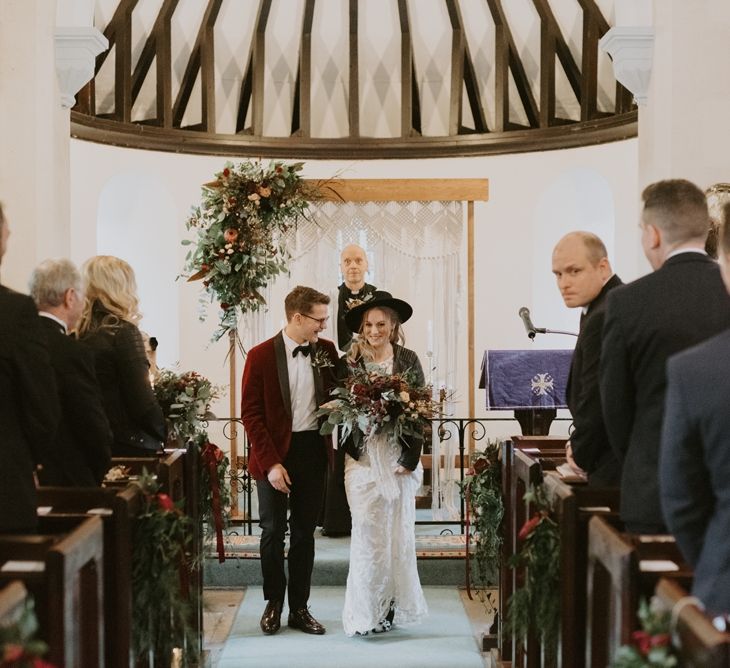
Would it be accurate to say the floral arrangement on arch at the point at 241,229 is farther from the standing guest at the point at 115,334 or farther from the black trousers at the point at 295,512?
the standing guest at the point at 115,334

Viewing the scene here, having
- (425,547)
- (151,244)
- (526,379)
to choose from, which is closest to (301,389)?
(425,547)

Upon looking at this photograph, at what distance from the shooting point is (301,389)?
562 centimetres

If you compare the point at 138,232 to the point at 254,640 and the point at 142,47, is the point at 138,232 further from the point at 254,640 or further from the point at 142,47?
the point at 254,640

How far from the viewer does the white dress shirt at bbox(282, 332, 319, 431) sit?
220 inches

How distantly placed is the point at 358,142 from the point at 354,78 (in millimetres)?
665

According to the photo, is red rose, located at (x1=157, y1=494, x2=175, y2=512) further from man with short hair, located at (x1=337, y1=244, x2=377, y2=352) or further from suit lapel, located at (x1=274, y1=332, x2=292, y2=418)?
man with short hair, located at (x1=337, y1=244, x2=377, y2=352)

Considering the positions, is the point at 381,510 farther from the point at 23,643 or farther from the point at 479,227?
the point at 479,227

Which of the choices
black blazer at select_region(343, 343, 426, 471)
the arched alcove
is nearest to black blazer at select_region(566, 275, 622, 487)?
black blazer at select_region(343, 343, 426, 471)

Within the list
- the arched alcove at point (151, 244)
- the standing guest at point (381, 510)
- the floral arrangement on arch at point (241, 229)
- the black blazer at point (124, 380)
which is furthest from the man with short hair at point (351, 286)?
the arched alcove at point (151, 244)

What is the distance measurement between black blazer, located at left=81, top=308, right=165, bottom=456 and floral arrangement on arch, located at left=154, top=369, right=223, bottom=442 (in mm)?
970

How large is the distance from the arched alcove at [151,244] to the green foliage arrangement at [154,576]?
289 inches

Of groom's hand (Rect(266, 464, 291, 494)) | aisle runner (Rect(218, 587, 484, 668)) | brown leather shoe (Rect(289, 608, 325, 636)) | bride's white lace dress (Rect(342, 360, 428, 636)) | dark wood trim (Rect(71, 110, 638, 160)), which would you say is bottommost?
aisle runner (Rect(218, 587, 484, 668))

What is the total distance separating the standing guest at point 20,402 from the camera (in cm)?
304

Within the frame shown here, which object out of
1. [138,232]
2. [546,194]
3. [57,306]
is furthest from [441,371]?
[57,306]
